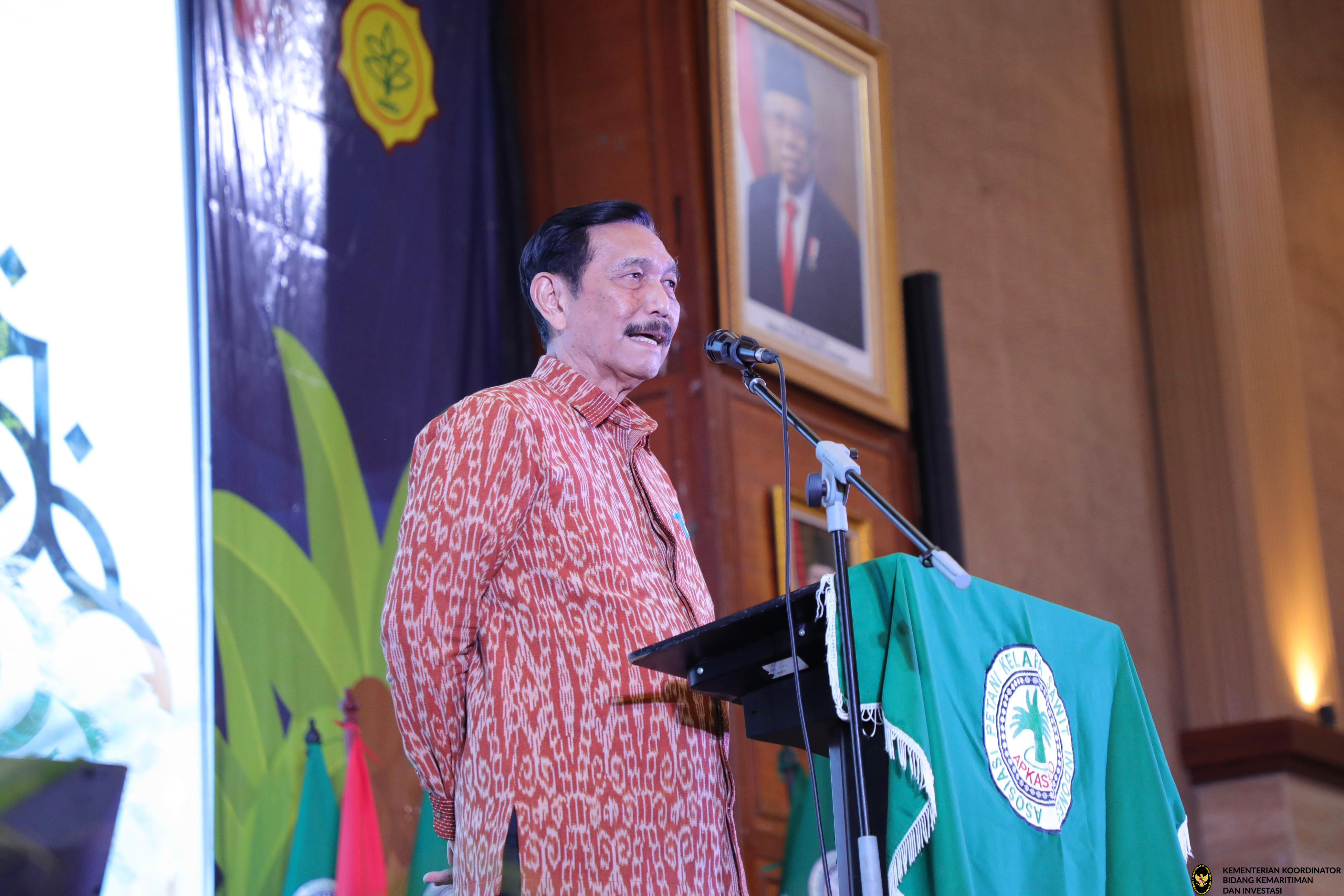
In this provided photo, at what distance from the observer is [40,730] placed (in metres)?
3.11

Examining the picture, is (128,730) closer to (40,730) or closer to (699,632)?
(40,730)

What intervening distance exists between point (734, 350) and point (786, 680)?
53 centimetres

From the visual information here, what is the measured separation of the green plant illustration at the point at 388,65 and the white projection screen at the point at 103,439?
3.01 ft

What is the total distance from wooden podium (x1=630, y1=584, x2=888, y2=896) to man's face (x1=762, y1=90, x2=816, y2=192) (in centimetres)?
337

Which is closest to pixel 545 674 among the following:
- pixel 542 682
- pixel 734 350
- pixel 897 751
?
pixel 542 682

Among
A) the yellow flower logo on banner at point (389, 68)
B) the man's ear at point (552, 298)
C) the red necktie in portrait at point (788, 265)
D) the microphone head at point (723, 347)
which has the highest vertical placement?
the yellow flower logo on banner at point (389, 68)

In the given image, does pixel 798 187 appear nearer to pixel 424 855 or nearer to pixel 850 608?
pixel 424 855

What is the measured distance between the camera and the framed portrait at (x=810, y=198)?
202 inches

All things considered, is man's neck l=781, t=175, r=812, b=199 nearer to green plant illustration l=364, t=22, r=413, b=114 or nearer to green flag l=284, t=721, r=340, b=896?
green plant illustration l=364, t=22, r=413, b=114

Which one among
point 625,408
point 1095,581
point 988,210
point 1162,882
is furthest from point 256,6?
point 1095,581

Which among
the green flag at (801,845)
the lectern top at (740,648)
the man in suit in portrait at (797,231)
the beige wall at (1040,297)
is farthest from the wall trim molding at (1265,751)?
the lectern top at (740,648)

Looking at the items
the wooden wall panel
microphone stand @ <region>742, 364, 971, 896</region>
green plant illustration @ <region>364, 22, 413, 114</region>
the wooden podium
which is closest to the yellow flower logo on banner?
green plant illustration @ <region>364, 22, 413, 114</region>

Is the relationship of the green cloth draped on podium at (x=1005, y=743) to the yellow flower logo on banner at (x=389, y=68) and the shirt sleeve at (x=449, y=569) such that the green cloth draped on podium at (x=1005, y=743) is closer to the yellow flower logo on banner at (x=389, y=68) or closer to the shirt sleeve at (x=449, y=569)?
the shirt sleeve at (x=449, y=569)

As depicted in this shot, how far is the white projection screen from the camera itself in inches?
126
